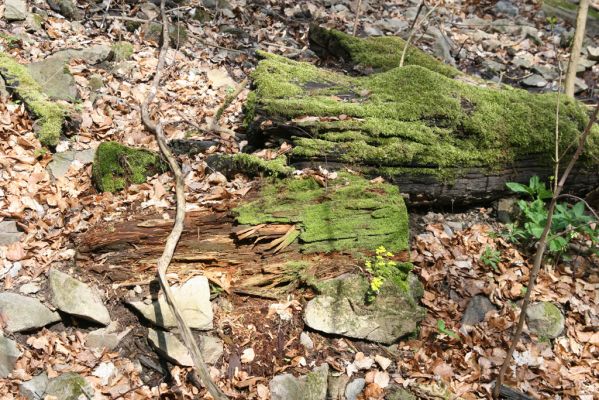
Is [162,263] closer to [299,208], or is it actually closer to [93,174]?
[299,208]

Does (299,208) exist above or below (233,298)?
above

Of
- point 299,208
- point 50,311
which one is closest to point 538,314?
point 299,208

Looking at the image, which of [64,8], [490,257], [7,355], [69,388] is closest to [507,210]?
[490,257]

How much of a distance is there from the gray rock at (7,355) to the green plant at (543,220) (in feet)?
15.3

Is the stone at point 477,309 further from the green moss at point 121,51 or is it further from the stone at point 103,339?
the green moss at point 121,51

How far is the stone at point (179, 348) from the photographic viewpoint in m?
3.85

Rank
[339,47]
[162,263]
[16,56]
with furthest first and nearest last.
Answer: [339,47]
[16,56]
[162,263]

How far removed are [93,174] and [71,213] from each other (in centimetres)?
53

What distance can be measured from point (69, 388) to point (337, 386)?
2.00 metres

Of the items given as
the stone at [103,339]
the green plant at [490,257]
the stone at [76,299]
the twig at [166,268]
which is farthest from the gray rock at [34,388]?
the green plant at [490,257]

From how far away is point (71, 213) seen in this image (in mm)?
4719

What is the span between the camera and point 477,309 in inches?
185

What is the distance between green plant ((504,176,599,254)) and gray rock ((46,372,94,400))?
424cm

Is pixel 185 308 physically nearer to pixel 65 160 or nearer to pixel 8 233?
pixel 8 233
